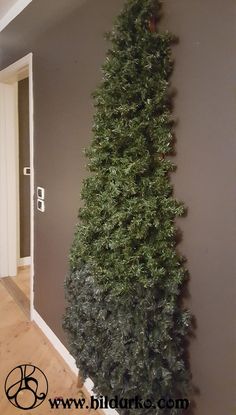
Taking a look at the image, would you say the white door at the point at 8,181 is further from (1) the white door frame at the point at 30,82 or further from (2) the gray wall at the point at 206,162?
(2) the gray wall at the point at 206,162

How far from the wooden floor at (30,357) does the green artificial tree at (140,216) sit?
68 cm

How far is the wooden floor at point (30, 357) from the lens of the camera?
1.74m

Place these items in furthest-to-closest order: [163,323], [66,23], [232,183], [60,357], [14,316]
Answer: [14,316], [60,357], [66,23], [163,323], [232,183]

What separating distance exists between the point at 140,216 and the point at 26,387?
1.46m

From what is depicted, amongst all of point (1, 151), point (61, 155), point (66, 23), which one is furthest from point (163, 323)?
point (1, 151)

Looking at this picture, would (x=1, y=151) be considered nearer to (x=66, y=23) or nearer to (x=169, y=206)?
(x=66, y=23)

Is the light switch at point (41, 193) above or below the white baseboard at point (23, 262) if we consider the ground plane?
above

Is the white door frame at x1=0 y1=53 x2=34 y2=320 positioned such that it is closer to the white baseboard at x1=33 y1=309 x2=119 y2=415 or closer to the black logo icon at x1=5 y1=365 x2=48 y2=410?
the white baseboard at x1=33 y1=309 x2=119 y2=415

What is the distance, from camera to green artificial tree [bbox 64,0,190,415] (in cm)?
117

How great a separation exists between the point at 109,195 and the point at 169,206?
0.84 ft

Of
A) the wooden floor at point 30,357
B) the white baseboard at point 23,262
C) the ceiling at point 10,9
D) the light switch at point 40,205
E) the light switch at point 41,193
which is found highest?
the ceiling at point 10,9

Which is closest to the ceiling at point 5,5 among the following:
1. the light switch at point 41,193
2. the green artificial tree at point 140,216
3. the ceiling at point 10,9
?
the ceiling at point 10,9

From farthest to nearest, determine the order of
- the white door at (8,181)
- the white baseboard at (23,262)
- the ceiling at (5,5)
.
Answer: the white baseboard at (23,262) < the white door at (8,181) < the ceiling at (5,5)

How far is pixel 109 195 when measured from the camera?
1.28 meters
